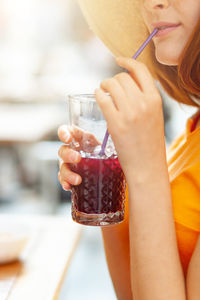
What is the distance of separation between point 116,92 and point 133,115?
0.18 ft

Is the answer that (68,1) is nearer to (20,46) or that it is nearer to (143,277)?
(20,46)

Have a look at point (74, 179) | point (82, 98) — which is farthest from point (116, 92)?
point (74, 179)

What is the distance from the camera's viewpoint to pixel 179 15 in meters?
1.01

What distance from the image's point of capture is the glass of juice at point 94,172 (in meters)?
0.99

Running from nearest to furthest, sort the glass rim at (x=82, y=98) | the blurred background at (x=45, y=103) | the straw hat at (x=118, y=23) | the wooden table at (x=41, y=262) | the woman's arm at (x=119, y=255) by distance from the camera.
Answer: the glass rim at (x=82, y=98), the wooden table at (x=41, y=262), the woman's arm at (x=119, y=255), the straw hat at (x=118, y=23), the blurred background at (x=45, y=103)

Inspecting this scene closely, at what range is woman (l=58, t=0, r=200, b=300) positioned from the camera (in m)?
0.84

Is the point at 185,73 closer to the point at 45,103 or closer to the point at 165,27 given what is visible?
the point at 165,27

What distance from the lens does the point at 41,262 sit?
1.24 meters

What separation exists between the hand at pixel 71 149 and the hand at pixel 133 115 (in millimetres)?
167

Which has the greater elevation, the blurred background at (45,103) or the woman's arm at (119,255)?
the blurred background at (45,103)

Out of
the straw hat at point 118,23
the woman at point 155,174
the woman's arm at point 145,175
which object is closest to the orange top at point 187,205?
the woman at point 155,174

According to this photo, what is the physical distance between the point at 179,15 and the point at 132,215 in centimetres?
49

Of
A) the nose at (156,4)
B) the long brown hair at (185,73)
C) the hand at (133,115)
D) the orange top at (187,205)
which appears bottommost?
the orange top at (187,205)

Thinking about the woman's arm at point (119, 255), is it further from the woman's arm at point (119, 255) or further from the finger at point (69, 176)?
the finger at point (69, 176)
